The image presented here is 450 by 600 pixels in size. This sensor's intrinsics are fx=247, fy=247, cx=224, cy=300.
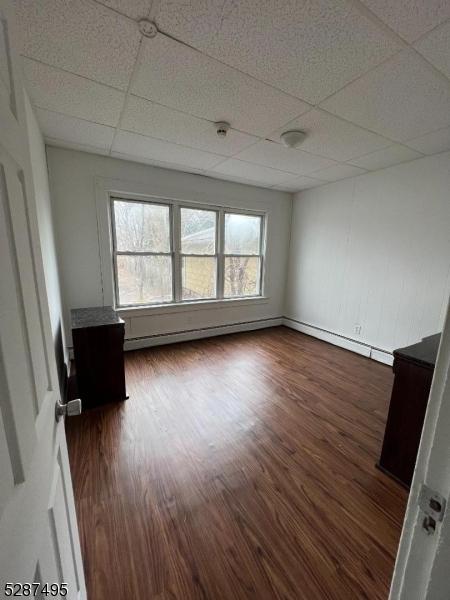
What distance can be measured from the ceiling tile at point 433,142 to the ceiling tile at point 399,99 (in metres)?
0.12

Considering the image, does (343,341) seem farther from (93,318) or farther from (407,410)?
(93,318)

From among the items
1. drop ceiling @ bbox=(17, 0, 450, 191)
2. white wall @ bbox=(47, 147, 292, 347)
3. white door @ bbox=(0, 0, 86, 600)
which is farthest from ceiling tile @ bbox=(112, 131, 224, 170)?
white door @ bbox=(0, 0, 86, 600)

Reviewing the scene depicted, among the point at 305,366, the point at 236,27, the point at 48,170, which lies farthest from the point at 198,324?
the point at 236,27

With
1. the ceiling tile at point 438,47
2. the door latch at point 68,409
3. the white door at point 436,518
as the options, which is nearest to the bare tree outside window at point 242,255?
the ceiling tile at point 438,47

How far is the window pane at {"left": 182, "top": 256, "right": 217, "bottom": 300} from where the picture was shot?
388 centimetres

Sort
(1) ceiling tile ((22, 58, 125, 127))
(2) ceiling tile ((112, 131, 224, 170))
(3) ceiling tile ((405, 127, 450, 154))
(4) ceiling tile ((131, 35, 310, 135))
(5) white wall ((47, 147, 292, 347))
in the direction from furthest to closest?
1. (5) white wall ((47, 147, 292, 347))
2. (2) ceiling tile ((112, 131, 224, 170))
3. (3) ceiling tile ((405, 127, 450, 154))
4. (1) ceiling tile ((22, 58, 125, 127))
5. (4) ceiling tile ((131, 35, 310, 135))

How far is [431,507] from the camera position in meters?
0.50

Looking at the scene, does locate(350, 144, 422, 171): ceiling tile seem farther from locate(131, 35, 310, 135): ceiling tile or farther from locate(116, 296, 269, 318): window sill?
locate(116, 296, 269, 318): window sill

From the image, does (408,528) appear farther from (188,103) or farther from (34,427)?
(188,103)

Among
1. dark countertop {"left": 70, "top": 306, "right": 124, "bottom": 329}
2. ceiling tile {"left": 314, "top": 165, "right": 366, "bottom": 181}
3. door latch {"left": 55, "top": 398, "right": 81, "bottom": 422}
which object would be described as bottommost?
dark countertop {"left": 70, "top": 306, "right": 124, "bottom": 329}

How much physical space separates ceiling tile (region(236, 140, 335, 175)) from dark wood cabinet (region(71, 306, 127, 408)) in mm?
2284

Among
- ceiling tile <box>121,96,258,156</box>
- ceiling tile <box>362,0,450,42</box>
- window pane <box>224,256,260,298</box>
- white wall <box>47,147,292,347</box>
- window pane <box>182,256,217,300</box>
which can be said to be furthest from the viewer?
window pane <box>224,256,260,298</box>

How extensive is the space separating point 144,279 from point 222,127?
2.22 metres

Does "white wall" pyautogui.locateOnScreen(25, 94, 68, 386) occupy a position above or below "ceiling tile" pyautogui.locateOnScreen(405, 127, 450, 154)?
below
